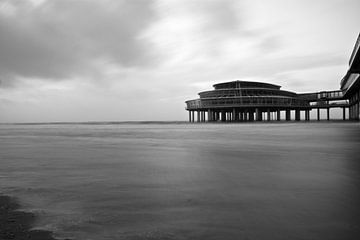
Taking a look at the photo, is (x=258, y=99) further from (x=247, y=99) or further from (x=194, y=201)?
(x=194, y=201)

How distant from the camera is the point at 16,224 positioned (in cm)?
388

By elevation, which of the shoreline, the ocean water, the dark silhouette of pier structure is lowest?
the ocean water

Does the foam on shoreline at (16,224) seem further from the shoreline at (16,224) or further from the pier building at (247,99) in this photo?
the pier building at (247,99)

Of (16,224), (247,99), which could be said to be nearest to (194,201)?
(16,224)

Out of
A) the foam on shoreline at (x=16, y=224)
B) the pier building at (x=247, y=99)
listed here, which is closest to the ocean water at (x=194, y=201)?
the foam on shoreline at (x=16, y=224)

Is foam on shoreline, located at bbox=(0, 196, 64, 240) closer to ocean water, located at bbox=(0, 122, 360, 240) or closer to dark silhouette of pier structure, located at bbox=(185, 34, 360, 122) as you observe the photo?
ocean water, located at bbox=(0, 122, 360, 240)

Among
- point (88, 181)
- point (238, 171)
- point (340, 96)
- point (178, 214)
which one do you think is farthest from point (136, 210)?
point (340, 96)

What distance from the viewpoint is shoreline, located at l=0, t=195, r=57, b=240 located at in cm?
344

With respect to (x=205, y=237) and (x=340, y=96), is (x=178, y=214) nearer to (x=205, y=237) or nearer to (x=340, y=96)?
(x=205, y=237)

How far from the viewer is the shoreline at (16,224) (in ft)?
11.3

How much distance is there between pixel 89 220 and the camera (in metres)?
4.04

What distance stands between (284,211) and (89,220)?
2865 millimetres

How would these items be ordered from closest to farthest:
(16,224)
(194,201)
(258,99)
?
(16,224)
(194,201)
(258,99)

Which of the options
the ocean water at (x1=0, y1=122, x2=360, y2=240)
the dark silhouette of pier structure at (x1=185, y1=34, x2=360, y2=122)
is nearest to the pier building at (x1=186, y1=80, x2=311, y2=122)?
the dark silhouette of pier structure at (x1=185, y1=34, x2=360, y2=122)
